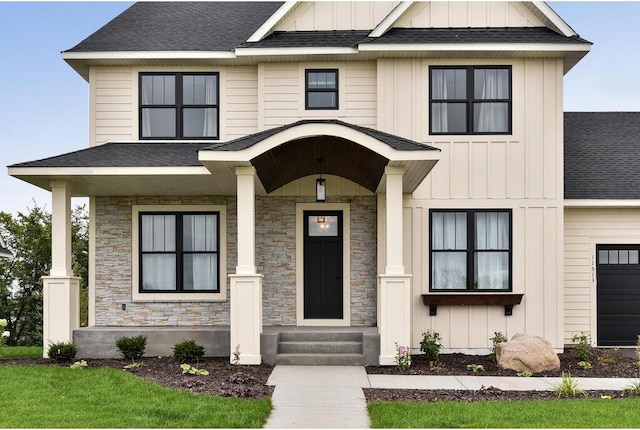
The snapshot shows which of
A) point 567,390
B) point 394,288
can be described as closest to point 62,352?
point 394,288

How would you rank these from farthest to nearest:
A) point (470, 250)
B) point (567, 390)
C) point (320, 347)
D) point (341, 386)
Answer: point (470, 250)
point (320, 347)
point (341, 386)
point (567, 390)

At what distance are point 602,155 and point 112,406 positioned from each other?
11.7 m

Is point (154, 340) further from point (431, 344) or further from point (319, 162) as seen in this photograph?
point (431, 344)

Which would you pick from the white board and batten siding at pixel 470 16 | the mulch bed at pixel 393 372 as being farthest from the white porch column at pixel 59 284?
the white board and batten siding at pixel 470 16

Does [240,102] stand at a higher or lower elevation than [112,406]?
higher

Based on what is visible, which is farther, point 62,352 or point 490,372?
point 62,352

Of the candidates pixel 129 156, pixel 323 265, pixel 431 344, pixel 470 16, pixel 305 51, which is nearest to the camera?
pixel 431 344

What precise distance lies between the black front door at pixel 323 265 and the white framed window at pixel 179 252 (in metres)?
1.69

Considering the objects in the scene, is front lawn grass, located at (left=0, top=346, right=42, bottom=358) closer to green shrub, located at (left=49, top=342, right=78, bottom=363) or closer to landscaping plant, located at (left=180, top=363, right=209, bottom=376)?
green shrub, located at (left=49, top=342, right=78, bottom=363)

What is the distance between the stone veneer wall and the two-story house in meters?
0.03

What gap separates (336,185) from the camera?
13.6 metres

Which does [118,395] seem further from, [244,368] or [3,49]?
[3,49]

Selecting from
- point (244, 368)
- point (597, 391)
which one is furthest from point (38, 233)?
point (597, 391)

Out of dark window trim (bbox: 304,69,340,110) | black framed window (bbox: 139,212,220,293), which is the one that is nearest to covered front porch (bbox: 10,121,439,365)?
black framed window (bbox: 139,212,220,293)
